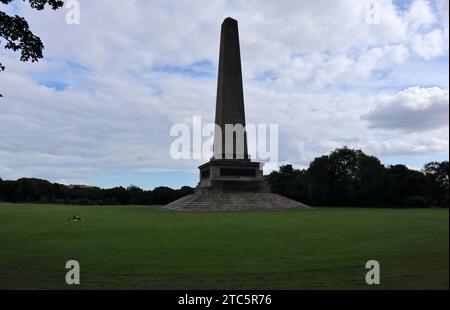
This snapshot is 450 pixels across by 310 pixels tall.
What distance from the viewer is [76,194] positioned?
7431 centimetres

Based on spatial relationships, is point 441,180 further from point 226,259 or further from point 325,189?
point 325,189

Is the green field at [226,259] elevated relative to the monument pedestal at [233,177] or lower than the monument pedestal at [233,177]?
lower

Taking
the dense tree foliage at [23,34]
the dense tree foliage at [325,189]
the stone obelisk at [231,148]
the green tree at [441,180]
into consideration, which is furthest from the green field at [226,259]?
the dense tree foliage at [325,189]

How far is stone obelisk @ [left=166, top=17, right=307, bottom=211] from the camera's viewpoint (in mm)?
43562

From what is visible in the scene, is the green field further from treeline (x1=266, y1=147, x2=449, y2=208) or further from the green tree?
treeline (x1=266, y1=147, x2=449, y2=208)

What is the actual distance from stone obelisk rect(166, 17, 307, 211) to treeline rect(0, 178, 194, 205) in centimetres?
2367

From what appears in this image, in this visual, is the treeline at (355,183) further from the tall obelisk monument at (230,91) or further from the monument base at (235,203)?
the tall obelisk monument at (230,91)

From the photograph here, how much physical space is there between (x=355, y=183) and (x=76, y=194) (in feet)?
151

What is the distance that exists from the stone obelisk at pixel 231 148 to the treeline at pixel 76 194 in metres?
23.7

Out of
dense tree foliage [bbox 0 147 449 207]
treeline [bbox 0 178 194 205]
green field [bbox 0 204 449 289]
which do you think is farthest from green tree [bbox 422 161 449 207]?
treeline [bbox 0 178 194 205]

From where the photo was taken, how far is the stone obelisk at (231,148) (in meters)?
43.6
